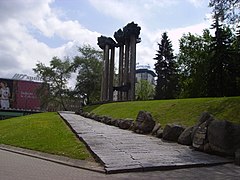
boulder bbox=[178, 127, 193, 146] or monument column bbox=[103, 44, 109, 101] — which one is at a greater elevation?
monument column bbox=[103, 44, 109, 101]

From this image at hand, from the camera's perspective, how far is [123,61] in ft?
147

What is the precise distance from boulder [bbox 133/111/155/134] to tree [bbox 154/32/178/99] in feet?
128

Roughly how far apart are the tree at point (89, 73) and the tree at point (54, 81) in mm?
2455

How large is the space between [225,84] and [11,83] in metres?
60.2

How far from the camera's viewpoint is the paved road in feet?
27.1

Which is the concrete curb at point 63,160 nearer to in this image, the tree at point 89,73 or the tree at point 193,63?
the tree at point 193,63

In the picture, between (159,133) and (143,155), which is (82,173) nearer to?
(143,155)

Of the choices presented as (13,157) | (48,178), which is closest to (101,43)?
(13,157)

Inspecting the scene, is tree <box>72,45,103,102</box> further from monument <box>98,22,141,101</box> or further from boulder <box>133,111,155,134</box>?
boulder <box>133,111,155,134</box>

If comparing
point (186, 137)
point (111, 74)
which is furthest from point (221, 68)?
point (186, 137)

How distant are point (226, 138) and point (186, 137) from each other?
2.52m

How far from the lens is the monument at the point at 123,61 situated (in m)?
41.6

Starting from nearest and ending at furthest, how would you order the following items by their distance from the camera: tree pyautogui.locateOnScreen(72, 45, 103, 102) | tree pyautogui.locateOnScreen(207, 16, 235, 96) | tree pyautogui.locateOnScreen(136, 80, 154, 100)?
tree pyautogui.locateOnScreen(207, 16, 235, 96) < tree pyautogui.locateOnScreen(72, 45, 103, 102) < tree pyautogui.locateOnScreen(136, 80, 154, 100)

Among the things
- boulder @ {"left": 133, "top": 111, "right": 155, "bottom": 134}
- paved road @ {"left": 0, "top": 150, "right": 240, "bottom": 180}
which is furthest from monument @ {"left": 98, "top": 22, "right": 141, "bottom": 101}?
paved road @ {"left": 0, "top": 150, "right": 240, "bottom": 180}
